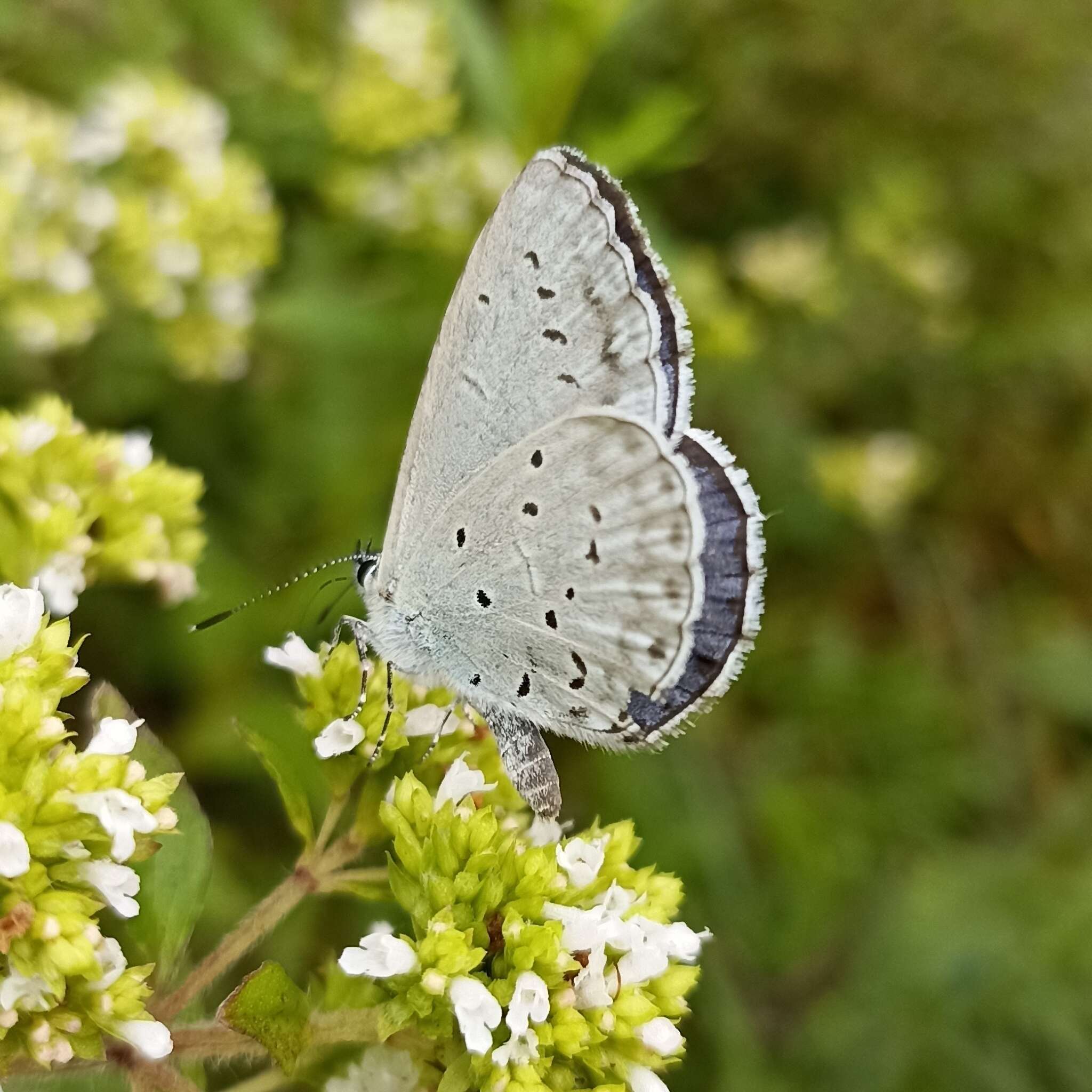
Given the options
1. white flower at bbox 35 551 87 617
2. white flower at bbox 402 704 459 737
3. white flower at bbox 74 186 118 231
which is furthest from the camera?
white flower at bbox 74 186 118 231

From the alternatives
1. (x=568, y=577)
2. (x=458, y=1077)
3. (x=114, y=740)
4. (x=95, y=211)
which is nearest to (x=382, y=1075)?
(x=458, y=1077)

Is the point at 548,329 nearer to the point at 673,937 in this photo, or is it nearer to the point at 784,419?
the point at 673,937

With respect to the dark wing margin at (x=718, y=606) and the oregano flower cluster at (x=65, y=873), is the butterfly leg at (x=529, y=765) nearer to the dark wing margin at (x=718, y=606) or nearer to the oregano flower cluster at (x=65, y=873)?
the dark wing margin at (x=718, y=606)

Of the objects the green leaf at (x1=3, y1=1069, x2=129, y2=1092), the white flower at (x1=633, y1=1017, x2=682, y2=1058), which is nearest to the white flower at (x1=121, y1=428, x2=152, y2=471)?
the green leaf at (x1=3, y1=1069, x2=129, y2=1092)

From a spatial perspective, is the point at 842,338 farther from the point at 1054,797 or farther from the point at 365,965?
the point at 365,965

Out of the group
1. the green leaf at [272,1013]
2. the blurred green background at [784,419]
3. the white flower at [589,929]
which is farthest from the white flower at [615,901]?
the blurred green background at [784,419]

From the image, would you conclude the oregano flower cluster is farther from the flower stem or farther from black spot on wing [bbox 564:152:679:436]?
black spot on wing [bbox 564:152:679:436]
